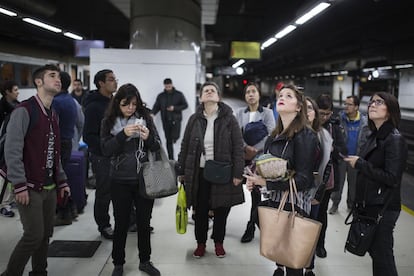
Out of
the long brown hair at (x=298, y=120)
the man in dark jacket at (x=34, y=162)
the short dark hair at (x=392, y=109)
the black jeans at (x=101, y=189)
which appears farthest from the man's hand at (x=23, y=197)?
the short dark hair at (x=392, y=109)

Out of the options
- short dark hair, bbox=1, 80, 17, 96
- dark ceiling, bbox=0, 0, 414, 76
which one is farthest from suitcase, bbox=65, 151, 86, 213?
dark ceiling, bbox=0, 0, 414, 76

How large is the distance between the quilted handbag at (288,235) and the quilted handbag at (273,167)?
110mm

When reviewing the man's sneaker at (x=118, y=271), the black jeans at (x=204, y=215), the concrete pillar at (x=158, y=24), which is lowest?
the man's sneaker at (x=118, y=271)

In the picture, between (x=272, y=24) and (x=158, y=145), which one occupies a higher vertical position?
(x=272, y=24)

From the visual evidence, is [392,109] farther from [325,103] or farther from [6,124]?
[6,124]

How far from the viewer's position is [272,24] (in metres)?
15.2

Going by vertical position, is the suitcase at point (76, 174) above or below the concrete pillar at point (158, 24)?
below

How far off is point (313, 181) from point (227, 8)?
1298cm

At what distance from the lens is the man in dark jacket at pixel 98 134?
3.86 meters

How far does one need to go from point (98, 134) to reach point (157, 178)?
1126 millimetres

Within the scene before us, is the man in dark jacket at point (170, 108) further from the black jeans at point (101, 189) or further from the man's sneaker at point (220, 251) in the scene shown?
the man's sneaker at point (220, 251)

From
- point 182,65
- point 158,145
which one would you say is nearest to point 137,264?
point 158,145

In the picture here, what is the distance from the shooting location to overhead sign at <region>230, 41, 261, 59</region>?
1505cm

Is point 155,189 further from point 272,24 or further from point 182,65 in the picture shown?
point 272,24
